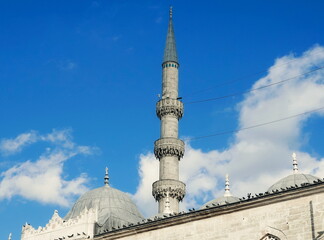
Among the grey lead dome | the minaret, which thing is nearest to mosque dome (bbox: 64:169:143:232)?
the grey lead dome

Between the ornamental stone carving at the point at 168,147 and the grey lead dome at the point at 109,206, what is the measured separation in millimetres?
9109

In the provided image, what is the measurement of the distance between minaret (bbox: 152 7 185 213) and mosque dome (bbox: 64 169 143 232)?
6.70 metres

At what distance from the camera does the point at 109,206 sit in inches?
1060

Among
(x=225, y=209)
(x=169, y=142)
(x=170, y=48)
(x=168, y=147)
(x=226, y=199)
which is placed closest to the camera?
(x=225, y=209)

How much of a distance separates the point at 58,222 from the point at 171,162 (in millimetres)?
14332

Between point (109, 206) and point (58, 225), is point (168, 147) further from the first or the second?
point (58, 225)

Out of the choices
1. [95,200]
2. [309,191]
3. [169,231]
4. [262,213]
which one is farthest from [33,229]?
[309,191]

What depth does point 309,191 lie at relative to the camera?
54.6 feet

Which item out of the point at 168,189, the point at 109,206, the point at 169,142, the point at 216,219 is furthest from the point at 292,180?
the point at 169,142

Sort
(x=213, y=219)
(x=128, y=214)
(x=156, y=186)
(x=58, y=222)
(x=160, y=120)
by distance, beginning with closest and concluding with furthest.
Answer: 1. (x=213, y=219)
2. (x=58, y=222)
3. (x=128, y=214)
4. (x=156, y=186)
5. (x=160, y=120)

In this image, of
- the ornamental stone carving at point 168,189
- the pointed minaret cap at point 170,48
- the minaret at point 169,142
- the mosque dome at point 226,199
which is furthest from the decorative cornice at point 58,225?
the pointed minaret cap at point 170,48

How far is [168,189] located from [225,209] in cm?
1807

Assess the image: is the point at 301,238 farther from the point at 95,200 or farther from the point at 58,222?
the point at 95,200

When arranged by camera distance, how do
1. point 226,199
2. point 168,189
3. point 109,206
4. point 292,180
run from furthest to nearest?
point 168,189 → point 226,199 → point 109,206 → point 292,180
